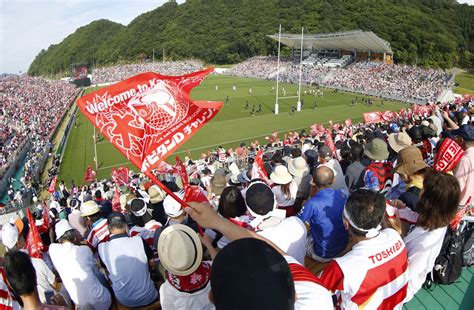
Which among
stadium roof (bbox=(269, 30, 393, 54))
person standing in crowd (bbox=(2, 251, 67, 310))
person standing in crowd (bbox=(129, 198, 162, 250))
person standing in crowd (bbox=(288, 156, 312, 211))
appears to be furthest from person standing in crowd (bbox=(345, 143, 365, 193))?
stadium roof (bbox=(269, 30, 393, 54))

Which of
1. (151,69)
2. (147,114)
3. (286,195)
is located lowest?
(286,195)

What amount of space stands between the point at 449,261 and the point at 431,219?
985 millimetres

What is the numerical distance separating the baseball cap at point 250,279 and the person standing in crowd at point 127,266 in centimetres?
272

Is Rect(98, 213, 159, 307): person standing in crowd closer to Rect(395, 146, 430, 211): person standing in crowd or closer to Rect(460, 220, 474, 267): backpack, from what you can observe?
Rect(395, 146, 430, 211): person standing in crowd

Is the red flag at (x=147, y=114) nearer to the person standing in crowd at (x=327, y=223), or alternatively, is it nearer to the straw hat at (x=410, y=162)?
the person standing in crowd at (x=327, y=223)

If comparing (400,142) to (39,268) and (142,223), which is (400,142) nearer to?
(142,223)

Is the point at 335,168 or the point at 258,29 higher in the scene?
the point at 258,29

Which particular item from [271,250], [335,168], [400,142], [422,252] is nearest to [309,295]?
[271,250]

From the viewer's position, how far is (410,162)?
3895mm

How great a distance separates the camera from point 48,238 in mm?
6020

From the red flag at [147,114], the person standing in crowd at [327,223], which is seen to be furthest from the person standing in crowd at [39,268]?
the person standing in crowd at [327,223]

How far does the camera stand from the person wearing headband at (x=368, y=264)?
2.44 meters

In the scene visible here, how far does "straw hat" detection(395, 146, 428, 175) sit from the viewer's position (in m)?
3.85

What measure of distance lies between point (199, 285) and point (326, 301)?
93cm
